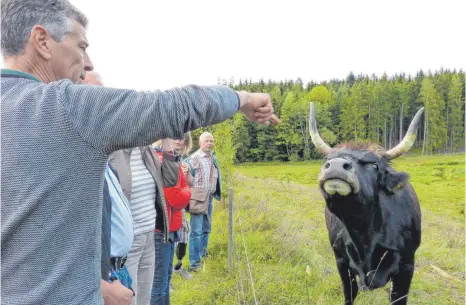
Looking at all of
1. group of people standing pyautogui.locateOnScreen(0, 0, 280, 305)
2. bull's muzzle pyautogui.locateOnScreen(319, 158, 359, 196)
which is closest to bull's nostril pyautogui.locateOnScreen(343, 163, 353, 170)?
bull's muzzle pyautogui.locateOnScreen(319, 158, 359, 196)

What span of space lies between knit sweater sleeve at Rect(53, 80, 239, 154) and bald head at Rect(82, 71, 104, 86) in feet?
5.17

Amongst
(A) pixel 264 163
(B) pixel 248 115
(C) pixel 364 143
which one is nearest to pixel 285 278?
(C) pixel 364 143

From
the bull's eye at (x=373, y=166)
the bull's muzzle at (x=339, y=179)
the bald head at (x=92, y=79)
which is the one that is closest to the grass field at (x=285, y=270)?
the bull's eye at (x=373, y=166)

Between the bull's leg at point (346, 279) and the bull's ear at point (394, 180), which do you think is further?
the bull's leg at point (346, 279)

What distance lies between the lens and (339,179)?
3.40 m

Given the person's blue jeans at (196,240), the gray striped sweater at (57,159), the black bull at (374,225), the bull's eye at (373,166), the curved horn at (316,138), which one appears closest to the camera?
the gray striped sweater at (57,159)

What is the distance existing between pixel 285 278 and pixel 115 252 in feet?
10.5

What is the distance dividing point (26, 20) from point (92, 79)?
1477mm

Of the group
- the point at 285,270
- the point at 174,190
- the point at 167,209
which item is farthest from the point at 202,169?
the point at 174,190

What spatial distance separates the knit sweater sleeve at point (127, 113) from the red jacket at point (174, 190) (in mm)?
2532

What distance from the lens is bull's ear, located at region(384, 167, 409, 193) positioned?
160 inches

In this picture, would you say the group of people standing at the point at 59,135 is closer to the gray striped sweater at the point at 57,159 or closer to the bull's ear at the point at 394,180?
the gray striped sweater at the point at 57,159

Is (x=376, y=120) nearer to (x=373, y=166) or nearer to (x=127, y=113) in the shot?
(x=373, y=166)

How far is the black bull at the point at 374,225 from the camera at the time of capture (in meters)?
3.82
